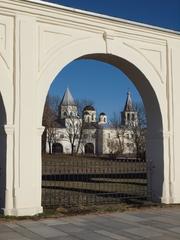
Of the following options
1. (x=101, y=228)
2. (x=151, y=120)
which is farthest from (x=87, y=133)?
(x=101, y=228)

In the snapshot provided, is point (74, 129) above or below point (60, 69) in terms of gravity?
below

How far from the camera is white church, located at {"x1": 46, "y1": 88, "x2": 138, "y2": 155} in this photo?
6000 cm

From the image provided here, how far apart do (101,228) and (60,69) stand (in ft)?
13.2

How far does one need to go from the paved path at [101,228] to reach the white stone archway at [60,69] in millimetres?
Result: 1060

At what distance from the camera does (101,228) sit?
26.0 ft

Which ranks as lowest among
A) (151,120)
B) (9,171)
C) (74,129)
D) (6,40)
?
(9,171)

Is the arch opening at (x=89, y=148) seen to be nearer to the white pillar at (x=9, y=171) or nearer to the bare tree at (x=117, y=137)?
the bare tree at (x=117, y=137)

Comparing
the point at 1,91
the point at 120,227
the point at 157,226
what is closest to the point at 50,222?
the point at 120,227

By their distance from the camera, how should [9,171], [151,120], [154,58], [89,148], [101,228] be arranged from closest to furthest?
[101,228] → [9,171] → [154,58] → [151,120] → [89,148]

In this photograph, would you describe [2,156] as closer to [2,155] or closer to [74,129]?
[2,155]

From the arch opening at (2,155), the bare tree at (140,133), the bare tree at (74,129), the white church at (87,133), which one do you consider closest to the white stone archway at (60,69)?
the arch opening at (2,155)

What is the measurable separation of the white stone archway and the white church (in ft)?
126

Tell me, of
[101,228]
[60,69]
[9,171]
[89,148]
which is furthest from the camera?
[89,148]

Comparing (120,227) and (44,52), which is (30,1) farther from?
(120,227)
